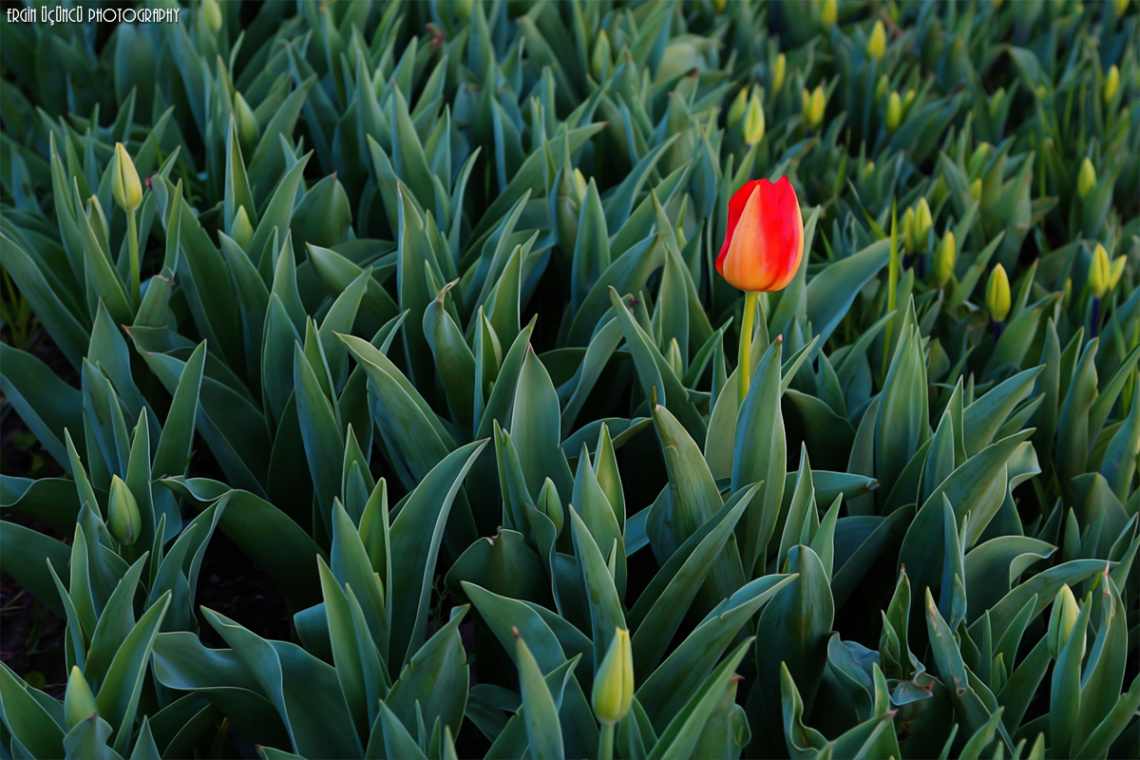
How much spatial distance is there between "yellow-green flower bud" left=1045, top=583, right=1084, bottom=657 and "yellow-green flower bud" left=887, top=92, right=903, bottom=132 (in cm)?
154

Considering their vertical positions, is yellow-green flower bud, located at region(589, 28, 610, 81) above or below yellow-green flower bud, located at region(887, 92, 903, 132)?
above

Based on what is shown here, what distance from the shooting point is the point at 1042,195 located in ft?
7.57

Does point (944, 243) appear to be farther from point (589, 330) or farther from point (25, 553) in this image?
point (25, 553)

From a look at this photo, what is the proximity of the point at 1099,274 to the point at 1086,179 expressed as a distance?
559 mm

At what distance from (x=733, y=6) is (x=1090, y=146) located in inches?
38.8

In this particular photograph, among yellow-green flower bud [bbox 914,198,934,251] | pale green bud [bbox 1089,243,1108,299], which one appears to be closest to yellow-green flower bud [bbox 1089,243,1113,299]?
pale green bud [bbox 1089,243,1108,299]

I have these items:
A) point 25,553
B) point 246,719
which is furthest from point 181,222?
point 246,719

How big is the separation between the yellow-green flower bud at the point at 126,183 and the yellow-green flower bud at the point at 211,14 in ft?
2.44

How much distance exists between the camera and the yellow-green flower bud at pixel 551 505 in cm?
112

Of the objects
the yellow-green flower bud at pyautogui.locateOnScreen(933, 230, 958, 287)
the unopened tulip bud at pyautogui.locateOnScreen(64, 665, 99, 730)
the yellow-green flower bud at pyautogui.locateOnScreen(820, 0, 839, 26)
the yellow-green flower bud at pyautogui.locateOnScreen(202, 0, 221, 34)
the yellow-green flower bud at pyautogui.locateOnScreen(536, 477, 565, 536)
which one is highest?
the yellow-green flower bud at pyautogui.locateOnScreen(202, 0, 221, 34)

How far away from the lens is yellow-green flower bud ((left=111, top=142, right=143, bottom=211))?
1.40 m

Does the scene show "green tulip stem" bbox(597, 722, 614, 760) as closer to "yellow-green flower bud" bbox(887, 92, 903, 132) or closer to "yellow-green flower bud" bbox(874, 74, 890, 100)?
"yellow-green flower bud" bbox(887, 92, 903, 132)

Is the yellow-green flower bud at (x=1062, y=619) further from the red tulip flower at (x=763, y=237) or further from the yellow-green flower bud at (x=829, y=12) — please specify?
the yellow-green flower bud at (x=829, y=12)

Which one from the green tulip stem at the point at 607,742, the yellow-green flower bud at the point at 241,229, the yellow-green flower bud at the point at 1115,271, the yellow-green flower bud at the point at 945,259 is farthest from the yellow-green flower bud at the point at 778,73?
the green tulip stem at the point at 607,742
